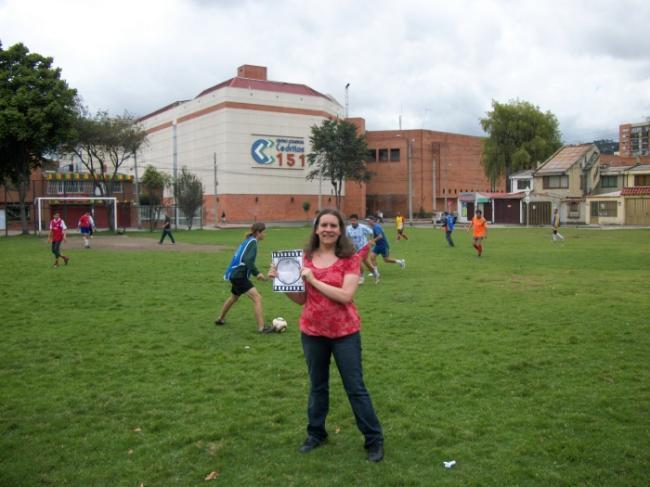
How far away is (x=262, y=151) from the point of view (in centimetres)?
6600

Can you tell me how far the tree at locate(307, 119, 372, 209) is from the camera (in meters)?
63.8

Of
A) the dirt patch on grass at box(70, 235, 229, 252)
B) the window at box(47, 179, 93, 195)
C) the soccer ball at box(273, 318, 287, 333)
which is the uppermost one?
the window at box(47, 179, 93, 195)

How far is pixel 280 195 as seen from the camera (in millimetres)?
67250

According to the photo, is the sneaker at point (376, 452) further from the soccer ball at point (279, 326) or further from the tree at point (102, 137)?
the tree at point (102, 137)

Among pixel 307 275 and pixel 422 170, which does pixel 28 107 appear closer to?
pixel 307 275

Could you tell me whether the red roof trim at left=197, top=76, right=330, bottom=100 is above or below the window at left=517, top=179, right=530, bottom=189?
above

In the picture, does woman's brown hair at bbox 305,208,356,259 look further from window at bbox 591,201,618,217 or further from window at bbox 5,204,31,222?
window at bbox 5,204,31,222

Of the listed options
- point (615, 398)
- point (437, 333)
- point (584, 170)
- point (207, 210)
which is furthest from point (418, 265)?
point (207, 210)

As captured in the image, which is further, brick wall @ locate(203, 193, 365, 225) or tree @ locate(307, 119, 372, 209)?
brick wall @ locate(203, 193, 365, 225)

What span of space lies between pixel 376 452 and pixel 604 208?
54377 mm

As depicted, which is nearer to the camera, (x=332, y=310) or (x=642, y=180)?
(x=332, y=310)

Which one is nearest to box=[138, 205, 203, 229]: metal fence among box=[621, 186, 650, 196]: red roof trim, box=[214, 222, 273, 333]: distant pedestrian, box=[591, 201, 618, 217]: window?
box=[591, 201, 618, 217]: window

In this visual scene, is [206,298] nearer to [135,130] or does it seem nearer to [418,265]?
[418,265]

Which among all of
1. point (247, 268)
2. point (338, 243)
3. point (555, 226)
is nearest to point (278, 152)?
point (555, 226)
